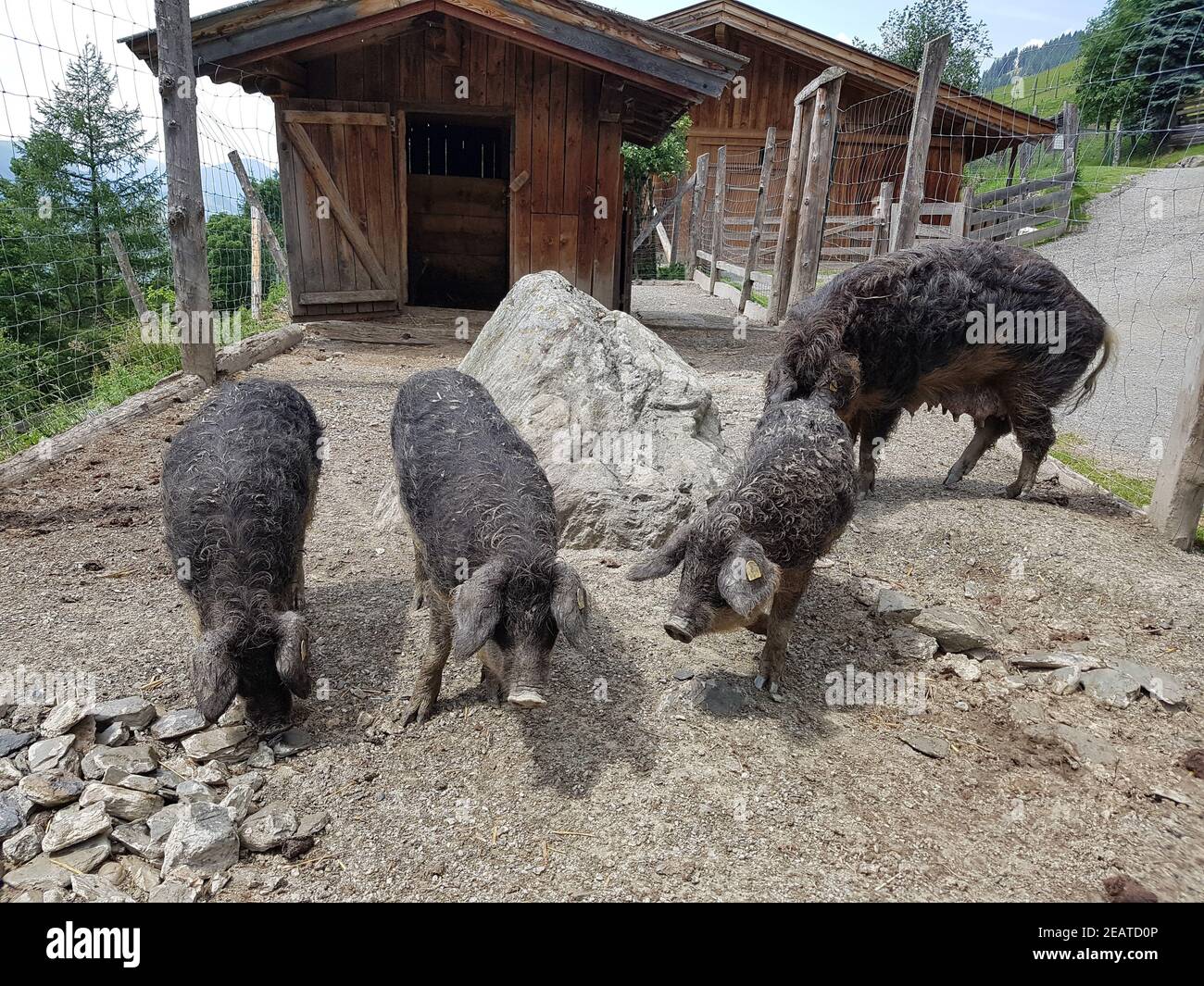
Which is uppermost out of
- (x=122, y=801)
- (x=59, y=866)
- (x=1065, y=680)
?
(x=1065, y=680)

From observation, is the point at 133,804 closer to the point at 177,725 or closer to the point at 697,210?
the point at 177,725

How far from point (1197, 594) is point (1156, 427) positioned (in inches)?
179

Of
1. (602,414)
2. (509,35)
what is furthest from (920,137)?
(509,35)

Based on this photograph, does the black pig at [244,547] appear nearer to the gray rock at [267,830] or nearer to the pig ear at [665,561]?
the gray rock at [267,830]

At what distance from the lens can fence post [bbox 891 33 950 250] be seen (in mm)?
7941

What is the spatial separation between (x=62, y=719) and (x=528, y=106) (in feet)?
34.0

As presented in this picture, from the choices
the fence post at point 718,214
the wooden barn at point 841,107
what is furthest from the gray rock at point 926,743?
the fence post at point 718,214

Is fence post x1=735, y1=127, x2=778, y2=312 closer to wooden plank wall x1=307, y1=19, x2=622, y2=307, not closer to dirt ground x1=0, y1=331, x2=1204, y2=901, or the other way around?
wooden plank wall x1=307, y1=19, x2=622, y2=307

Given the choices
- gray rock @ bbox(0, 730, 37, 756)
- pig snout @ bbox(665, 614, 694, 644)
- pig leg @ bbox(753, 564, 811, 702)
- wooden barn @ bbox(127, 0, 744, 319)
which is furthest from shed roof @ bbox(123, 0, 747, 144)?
gray rock @ bbox(0, 730, 37, 756)

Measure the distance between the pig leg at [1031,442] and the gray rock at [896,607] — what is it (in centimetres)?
234

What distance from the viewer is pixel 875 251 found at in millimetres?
13078

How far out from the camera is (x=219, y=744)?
3.62m

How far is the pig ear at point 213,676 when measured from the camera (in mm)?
3314

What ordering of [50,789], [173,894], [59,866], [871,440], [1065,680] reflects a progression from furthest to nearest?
1. [871,440]
2. [1065,680]
3. [50,789]
4. [59,866]
5. [173,894]
